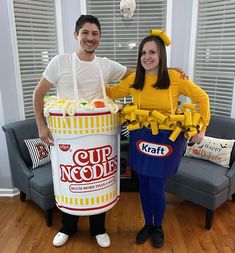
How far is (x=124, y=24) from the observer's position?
255cm

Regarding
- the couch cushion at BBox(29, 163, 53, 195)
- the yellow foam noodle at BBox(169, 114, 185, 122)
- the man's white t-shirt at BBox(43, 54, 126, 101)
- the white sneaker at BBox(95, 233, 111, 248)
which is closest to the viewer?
the yellow foam noodle at BBox(169, 114, 185, 122)

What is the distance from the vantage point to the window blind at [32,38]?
7.57 feet

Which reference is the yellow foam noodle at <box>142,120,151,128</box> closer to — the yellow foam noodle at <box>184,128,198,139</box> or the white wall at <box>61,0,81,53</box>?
the yellow foam noodle at <box>184,128,198,139</box>

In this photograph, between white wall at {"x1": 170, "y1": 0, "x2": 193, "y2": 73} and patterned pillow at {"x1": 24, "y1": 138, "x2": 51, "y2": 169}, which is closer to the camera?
patterned pillow at {"x1": 24, "y1": 138, "x2": 51, "y2": 169}

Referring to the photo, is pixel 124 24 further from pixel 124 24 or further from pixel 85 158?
pixel 85 158

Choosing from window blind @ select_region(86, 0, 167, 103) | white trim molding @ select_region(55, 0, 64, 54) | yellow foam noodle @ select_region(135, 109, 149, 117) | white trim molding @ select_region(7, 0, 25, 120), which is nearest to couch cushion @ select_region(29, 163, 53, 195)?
white trim molding @ select_region(7, 0, 25, 120)

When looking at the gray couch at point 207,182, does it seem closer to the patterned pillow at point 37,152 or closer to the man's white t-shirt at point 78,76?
the man's white t-shirt at point 78,76

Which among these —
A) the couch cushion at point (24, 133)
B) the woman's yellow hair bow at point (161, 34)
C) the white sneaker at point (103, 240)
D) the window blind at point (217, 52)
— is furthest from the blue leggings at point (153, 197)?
the window blind at point (217, 52)

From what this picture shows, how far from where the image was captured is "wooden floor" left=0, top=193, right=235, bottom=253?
179 cm

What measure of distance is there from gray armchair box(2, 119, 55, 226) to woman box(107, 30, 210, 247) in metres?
0.79

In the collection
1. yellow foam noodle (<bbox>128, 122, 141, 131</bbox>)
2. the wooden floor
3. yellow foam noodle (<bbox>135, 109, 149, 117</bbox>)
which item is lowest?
the wooden floor

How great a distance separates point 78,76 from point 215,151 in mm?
1389

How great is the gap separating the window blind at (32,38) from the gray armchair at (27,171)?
0.28m

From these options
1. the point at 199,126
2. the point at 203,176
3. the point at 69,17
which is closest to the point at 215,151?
the point at 203,176
